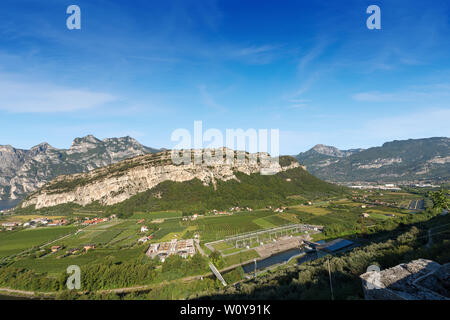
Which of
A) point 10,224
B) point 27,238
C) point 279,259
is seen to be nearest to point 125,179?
point 10,224

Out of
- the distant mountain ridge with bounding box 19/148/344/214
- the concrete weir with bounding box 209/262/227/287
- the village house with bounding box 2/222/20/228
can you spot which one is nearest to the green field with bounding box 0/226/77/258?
the village house with bounding box 2/222/20/228

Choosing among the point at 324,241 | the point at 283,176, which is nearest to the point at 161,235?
the point at 324,241

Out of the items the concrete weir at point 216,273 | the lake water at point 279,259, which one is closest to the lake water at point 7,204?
the concrete weir at point 216,273

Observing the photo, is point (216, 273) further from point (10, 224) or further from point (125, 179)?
point (10, 224)
